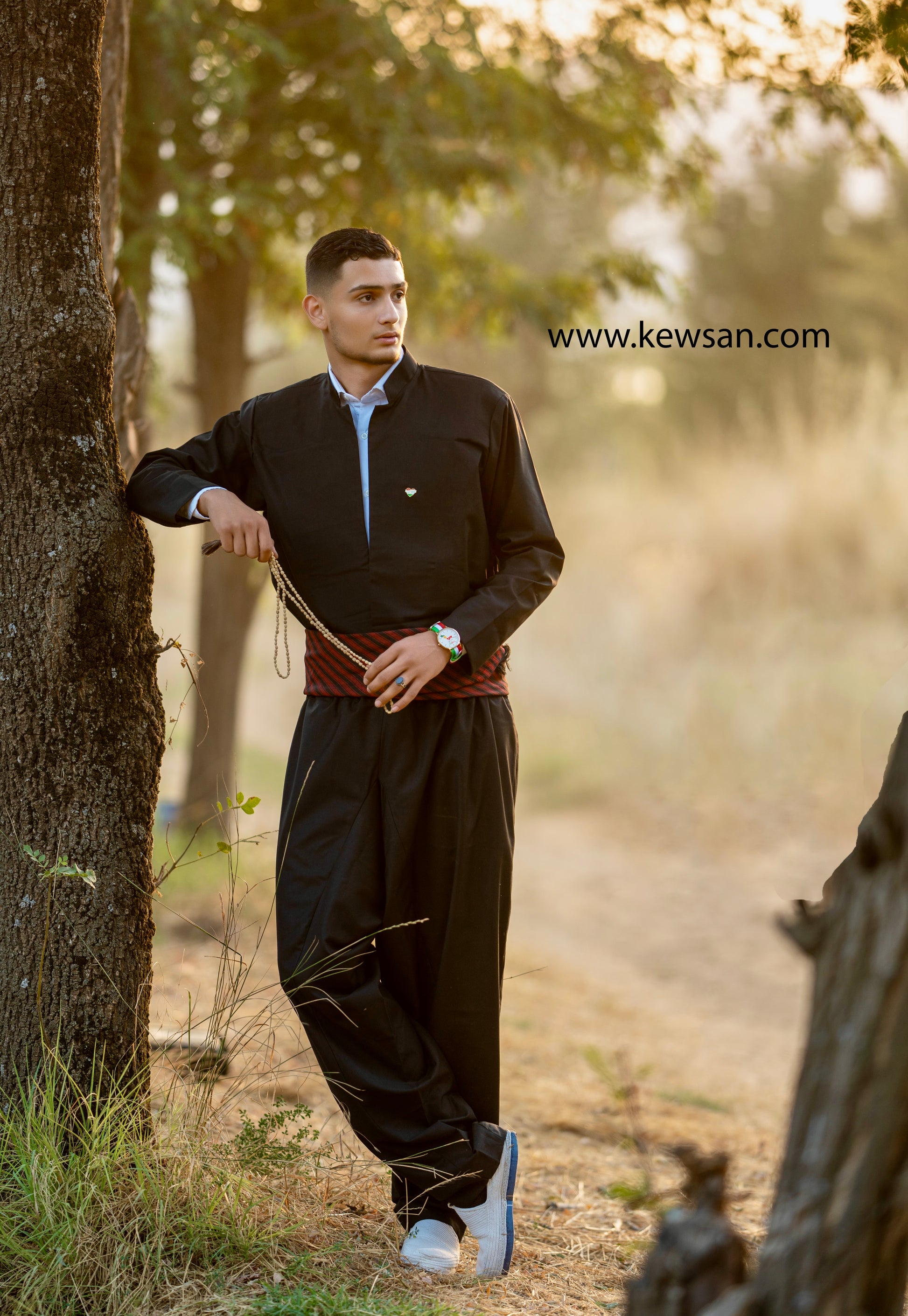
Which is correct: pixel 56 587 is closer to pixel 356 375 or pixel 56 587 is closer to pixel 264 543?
pixel 264 543

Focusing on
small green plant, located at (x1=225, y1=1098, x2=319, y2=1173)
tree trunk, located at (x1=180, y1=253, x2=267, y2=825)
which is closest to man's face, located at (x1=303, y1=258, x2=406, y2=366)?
small green plant, located at (x1=225, y1=1098, x2=319, y2=1173)

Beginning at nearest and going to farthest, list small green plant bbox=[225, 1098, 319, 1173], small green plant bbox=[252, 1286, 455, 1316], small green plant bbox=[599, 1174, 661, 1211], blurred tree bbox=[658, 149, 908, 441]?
small green plant bbox=[599, 1174, 661, 1211] < small green plant bbox=[252, 1286, 455, 1316] < small green plant bbox=[225, 1098, 319, 1173] < blurred tree bbox=[658, 149, 908, 441]

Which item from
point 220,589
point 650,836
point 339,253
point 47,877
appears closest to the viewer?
point 47,877

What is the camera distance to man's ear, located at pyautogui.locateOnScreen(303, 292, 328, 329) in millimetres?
2762

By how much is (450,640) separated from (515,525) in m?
0.41

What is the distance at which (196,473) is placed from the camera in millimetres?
2725

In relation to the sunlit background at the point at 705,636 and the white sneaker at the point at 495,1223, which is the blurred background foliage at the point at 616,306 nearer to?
the sunlit background at the point at 705,636

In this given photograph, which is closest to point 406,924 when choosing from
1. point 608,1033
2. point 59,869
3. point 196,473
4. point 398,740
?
point 398,740

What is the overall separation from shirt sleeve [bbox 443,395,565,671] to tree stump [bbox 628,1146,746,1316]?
134 cm

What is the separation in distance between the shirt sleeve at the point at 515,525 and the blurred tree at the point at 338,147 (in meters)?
2.25

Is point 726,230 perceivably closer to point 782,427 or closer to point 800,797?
point 782,427

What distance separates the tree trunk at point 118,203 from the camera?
331cm

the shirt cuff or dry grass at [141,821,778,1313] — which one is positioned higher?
the shirt cuff

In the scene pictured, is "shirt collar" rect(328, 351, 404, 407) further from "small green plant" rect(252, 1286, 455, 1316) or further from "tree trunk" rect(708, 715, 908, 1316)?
"small green plant" rect(252, 1286, 455, 1316)
